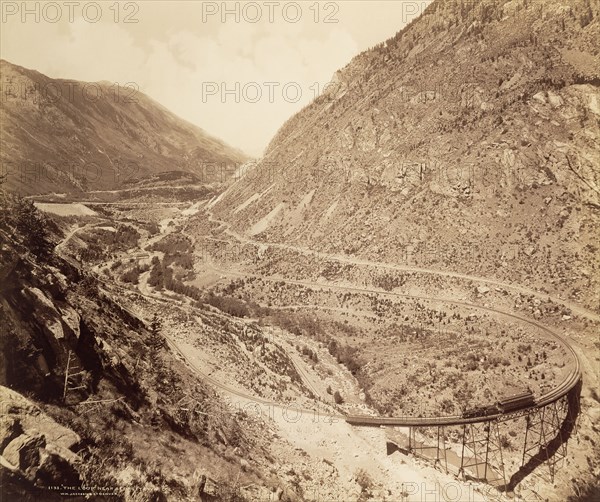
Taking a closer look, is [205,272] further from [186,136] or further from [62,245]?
[186,136]

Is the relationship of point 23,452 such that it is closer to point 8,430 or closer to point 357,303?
point 8,430

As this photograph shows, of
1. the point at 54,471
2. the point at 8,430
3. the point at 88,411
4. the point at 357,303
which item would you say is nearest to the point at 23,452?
the point at 8,430

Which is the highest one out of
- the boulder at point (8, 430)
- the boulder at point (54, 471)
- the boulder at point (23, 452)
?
the boulder at point (8, 430)

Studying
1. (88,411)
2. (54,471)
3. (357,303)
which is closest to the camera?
(54,471)

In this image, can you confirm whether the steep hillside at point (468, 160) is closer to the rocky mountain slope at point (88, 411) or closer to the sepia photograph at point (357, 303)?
the sepia photograph at point (357, 303)

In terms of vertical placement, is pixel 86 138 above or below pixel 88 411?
above

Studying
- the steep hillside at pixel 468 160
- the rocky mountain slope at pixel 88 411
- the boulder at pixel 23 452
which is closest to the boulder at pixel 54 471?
the rocky mountain slope at pixel 88 411

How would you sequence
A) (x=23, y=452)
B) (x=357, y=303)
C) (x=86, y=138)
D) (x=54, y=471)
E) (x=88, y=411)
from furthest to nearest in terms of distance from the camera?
(x=86, y=138)
(x=357, y=303)
(x=88, y=411)
(x=54, y=471)
(x=23, y=452)

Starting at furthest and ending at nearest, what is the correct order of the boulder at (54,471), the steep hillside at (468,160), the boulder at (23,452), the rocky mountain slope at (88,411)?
the steep hillside at (468,160), the rocky mountain slope at (88,411), the boulder at (54,471), the boulder at (23,452)
